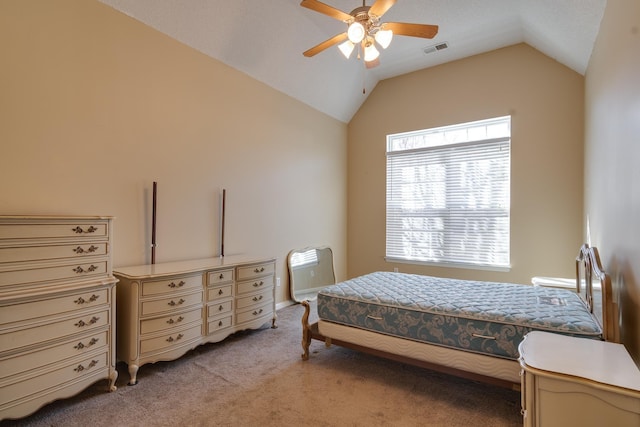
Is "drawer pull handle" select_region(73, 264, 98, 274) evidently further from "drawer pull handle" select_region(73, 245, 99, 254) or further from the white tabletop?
the white tabletop

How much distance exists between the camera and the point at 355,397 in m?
2.35

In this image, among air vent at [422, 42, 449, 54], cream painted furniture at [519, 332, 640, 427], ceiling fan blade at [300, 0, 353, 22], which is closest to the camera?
cream painted furniture at [519, 332, 640, 427]

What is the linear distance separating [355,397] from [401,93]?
4.60 meters

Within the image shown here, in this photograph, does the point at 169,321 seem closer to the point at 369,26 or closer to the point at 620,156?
the point at 369,26

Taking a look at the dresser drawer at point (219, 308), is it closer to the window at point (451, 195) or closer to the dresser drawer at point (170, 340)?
the dresser drawer at point (170, 340)

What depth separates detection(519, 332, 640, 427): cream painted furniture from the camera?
127cm

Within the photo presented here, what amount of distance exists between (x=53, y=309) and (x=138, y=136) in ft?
5.43

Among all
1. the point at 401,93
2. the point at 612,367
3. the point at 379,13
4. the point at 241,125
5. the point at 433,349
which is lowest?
the point at 433,349

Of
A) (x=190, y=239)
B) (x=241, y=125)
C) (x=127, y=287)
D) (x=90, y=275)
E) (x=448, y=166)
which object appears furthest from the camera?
(x=448, y=166)

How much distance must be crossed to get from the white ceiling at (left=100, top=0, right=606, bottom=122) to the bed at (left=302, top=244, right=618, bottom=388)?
241cm

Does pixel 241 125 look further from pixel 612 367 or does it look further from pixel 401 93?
pixel 612 367

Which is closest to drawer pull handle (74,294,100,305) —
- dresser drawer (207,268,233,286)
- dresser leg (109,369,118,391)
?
dresser leg (109,369,118,391)

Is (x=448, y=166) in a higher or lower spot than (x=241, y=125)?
lower

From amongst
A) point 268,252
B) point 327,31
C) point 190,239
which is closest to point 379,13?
point 327,31
